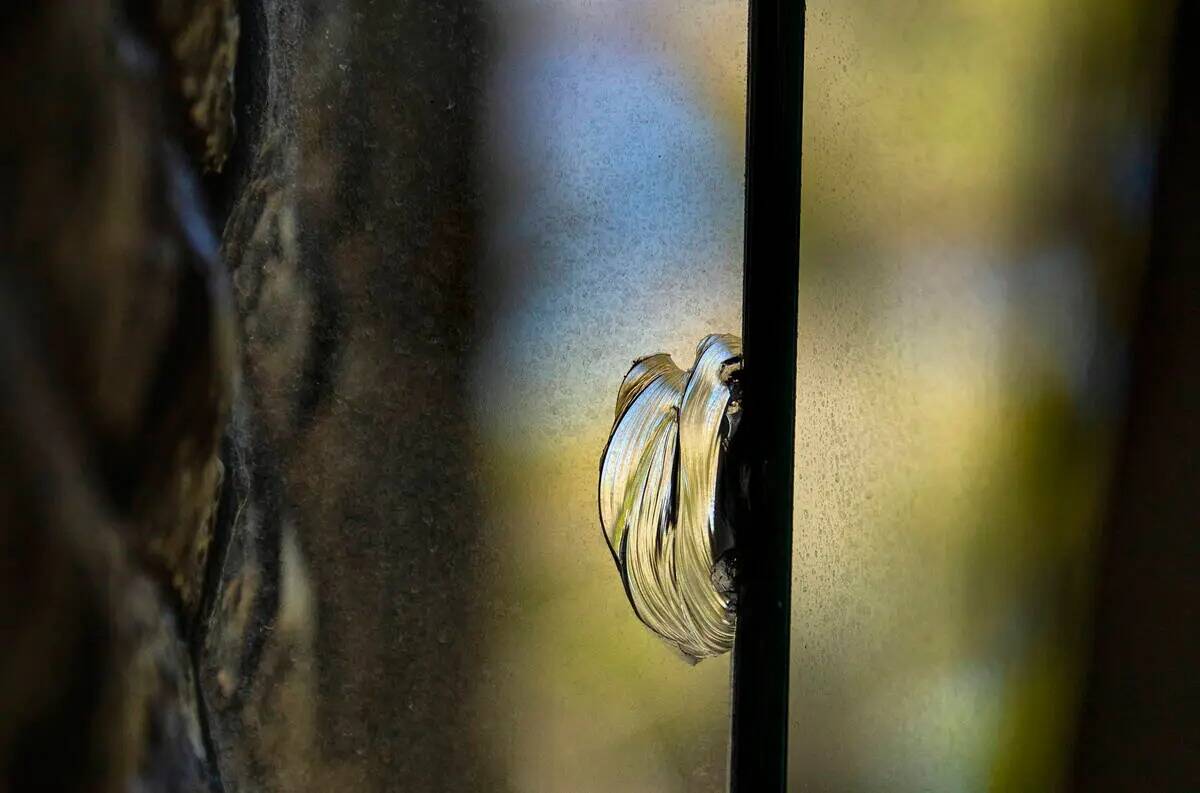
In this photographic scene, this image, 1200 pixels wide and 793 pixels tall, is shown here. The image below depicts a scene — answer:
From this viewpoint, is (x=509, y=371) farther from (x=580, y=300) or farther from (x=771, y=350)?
(x=771, y=350)

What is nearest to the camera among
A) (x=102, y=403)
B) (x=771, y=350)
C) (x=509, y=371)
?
(x=771, y=350)

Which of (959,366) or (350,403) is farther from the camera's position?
(350,403)

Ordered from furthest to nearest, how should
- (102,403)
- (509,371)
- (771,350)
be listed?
(509,371), (102,403), (771,350)

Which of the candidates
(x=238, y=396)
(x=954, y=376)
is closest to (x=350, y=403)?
(x=238, y=396)

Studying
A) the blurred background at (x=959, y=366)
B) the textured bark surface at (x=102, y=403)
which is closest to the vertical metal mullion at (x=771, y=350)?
the blurred background at (x=959, y=366)

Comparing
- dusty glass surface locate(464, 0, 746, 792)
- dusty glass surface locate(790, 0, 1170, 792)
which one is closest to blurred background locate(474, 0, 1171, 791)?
dusty glass surface locate(790, 0, 1170, 792)

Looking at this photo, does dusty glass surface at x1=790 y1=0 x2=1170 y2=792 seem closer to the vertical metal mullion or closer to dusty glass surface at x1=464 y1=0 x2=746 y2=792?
the vertical metal mullion
